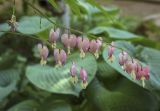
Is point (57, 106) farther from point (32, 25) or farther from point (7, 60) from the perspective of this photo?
point (7, 60)

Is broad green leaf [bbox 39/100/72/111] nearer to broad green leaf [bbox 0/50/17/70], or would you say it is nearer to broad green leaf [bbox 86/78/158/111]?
broad green leaf [bbox 86/78/158/111]

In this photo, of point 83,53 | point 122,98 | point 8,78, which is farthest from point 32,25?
point 83,53

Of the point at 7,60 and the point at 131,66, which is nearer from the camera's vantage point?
the point at 131,66

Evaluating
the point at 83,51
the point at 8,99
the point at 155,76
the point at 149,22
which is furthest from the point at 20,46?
the point at 149,22

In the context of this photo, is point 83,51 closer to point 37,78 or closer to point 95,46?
point 95,46

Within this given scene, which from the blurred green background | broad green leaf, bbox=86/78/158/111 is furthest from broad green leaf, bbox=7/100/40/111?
broad green leaf, bbox=86/78/158/111

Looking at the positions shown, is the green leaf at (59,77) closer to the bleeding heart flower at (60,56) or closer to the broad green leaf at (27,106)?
the broad green leaf at (27,106)
